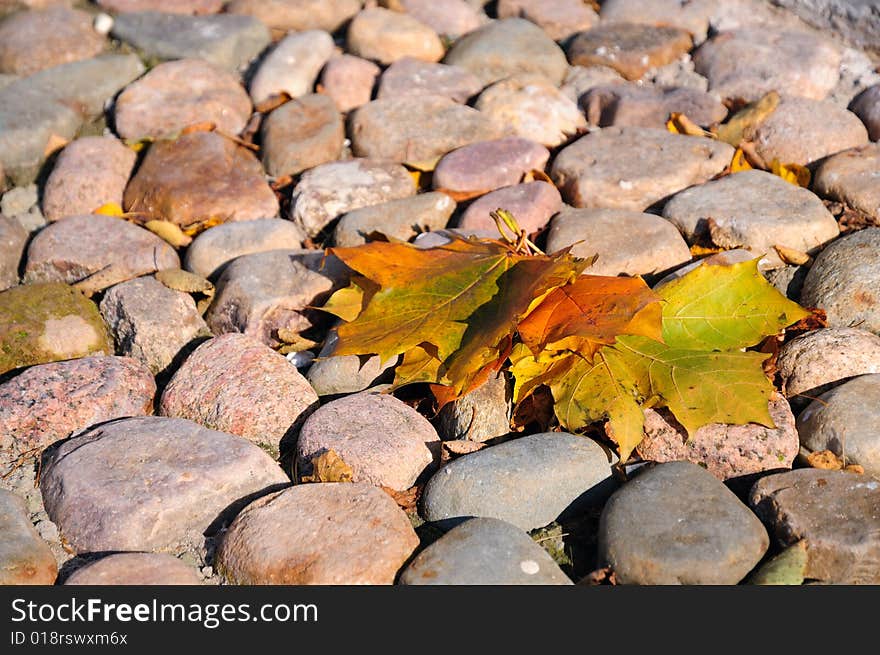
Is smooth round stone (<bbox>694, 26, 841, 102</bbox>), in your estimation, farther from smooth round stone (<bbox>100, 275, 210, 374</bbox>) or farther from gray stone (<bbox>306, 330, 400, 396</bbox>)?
smooth round stone (<bbox>100, 275, 210, 374</bbox>)

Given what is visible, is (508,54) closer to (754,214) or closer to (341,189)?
(341,189)

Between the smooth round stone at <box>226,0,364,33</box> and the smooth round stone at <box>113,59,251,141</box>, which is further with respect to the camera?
the smooth round stone at <box>226,0,364,33</box>

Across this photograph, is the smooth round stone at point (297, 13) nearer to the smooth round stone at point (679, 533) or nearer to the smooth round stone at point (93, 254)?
the smooth round stone at point (93, 254)

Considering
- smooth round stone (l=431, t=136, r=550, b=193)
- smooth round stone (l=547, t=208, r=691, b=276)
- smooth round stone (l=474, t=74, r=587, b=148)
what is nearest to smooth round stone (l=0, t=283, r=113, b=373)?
smooth round stone (l=431, t=136, r=550, b=193)

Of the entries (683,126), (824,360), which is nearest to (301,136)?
(683,126)

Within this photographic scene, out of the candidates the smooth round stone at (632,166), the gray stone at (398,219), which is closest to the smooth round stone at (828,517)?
the smooth round stone at (632,166)

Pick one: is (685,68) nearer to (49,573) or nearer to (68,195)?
(68,195)
